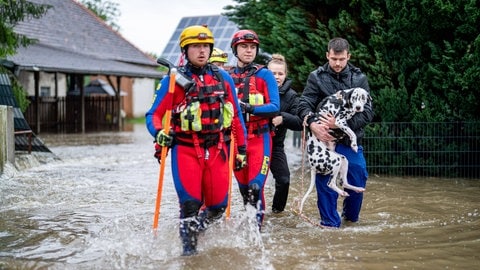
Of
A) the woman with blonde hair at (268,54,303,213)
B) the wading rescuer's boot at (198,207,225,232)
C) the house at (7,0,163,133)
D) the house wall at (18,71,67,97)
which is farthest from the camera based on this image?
the house wall at (18,71,67,97)

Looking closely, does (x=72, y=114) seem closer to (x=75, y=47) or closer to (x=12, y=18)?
(x=75, y=47)

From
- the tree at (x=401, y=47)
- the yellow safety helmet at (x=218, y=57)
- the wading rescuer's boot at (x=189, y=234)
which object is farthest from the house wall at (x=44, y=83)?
the wading rescuer's boot at (x=189, y=234)

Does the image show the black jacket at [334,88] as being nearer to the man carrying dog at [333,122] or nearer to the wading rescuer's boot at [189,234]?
the man carrying dog at [333,122]

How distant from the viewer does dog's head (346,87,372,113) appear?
6.28 meters

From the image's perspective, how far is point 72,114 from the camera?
29219mm

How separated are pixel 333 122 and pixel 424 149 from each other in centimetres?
466

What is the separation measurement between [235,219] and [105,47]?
28.6 metres

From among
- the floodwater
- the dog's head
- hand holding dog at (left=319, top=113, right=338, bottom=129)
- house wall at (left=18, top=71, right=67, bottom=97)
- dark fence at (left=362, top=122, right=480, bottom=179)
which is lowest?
the floodwater

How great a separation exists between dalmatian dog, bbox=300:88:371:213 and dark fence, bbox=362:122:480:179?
4.29 meters

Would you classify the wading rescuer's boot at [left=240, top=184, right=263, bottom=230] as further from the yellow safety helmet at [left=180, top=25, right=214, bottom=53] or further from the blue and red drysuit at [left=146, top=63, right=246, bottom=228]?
the yellow safety helmet at [left=180, top=25, right=214, bottom=53]

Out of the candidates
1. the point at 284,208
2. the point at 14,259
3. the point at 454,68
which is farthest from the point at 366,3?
the point at 14,259

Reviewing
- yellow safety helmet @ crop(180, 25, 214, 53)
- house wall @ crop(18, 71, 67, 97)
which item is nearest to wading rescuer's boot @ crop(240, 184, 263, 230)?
yellow safety helmet @ crop(180, 25, 214, 53)

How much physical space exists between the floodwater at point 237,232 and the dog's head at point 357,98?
1.30 metres

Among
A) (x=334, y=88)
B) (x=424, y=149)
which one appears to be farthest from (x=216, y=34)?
(x=334, y=88)
